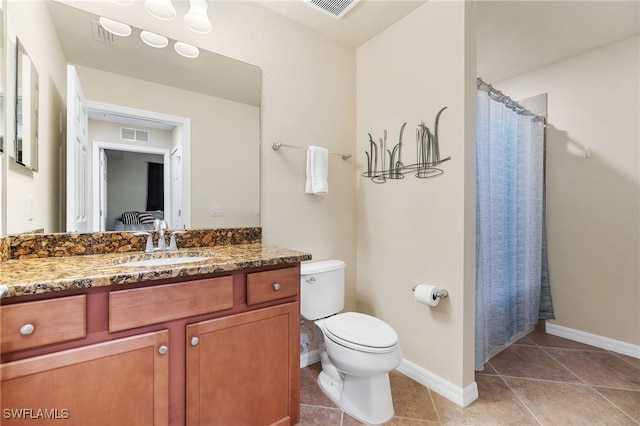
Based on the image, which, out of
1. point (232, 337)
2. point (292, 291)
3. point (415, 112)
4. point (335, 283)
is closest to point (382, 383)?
point (335, 283)

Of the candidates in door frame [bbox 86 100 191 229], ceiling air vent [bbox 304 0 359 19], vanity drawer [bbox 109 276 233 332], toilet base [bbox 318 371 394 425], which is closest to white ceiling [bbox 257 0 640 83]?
ceiling air vent [bbox 304 0 359 19]

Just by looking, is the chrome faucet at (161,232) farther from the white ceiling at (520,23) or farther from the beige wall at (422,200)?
the white ceiling at (520,23)

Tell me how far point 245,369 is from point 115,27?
5.67 feet

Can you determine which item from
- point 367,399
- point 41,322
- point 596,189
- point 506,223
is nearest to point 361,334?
point 367,399

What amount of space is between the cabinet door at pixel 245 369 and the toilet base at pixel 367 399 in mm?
359

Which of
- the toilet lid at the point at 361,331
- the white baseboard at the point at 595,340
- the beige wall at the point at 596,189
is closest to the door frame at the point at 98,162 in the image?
the toilet lid at the point at 361,331

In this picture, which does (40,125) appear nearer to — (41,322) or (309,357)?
(41,322)

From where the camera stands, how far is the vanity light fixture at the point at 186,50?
62.4 inches

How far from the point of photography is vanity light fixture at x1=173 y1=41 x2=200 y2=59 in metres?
1.59

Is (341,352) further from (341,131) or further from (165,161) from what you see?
(341,131)

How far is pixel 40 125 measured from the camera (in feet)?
4.04

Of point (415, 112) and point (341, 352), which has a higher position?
point (415, 112)

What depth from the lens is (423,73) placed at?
1.83m

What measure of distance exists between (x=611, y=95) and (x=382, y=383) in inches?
111
